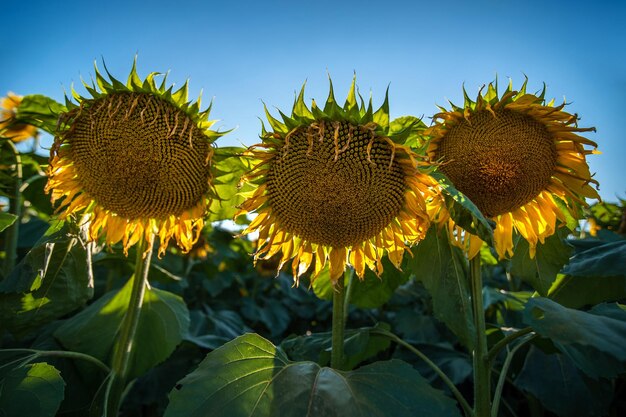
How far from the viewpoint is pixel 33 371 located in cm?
179

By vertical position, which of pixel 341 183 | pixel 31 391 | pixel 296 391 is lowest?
pixel 31 391

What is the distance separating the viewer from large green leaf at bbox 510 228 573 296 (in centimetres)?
209

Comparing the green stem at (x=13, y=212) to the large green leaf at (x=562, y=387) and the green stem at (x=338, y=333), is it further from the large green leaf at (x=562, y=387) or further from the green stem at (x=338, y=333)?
the large green leaf at (x=562, y=387)

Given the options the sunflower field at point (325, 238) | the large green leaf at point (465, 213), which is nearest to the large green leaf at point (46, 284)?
the sunflower field at point (325, 238)

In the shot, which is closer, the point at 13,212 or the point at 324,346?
the point at 324,346

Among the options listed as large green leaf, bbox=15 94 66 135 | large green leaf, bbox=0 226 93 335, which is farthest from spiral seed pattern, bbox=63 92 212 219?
large green leaf, bbox=0 226 93 335

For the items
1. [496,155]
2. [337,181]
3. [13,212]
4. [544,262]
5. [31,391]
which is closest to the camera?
[31,391]

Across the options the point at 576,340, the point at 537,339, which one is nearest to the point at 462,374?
the point at 537,339

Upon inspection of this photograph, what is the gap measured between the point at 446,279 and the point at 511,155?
0.58 meters

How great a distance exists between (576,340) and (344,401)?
2.26 ft

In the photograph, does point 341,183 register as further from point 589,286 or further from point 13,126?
point 13,126

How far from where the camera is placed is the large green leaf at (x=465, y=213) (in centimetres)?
159

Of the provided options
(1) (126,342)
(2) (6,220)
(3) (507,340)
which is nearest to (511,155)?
(3) (507,340)

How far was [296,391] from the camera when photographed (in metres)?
1.51
